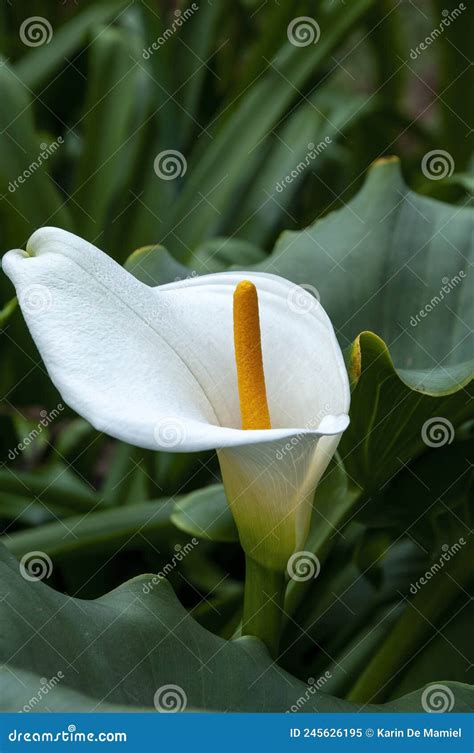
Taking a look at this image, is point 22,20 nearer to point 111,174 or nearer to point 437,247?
point 111,174

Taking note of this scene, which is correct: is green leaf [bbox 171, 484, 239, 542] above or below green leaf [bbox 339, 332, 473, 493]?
below

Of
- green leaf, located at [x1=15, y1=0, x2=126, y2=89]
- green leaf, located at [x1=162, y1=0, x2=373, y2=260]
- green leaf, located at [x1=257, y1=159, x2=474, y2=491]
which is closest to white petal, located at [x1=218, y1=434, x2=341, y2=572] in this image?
green leaf, located at [x1=257, y1=159, x2=474, y2=491]

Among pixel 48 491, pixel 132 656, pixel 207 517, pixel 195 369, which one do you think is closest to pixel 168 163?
pixel 48 491

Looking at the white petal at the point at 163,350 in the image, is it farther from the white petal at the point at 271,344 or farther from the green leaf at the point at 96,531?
the green leaf at the point at 96,531

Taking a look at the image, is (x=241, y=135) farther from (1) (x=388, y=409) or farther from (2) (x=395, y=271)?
(1) (x=388, y=409)

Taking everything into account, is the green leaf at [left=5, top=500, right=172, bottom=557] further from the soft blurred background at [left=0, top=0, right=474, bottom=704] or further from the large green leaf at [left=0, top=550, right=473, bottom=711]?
the large green leaf at [left=0, top=550, right=473, bottom=711]
